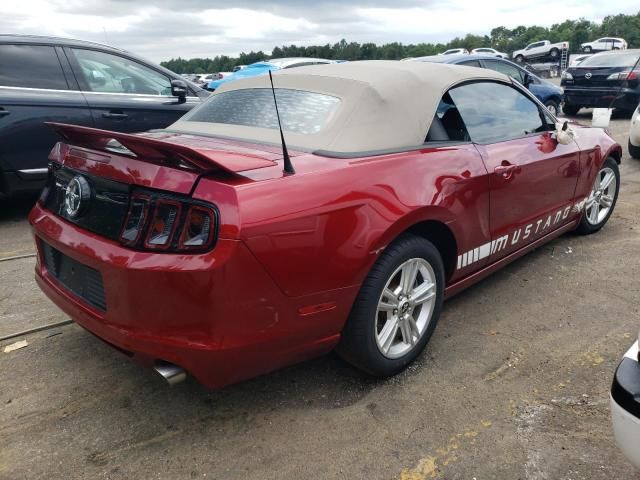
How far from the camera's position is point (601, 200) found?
452cm

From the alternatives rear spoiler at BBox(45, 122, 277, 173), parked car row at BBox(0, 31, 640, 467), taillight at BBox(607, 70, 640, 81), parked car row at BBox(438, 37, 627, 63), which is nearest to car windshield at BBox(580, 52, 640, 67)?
taillight at BBox(607, 70, 640, 81)

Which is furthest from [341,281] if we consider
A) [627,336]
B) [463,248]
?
[627,336]

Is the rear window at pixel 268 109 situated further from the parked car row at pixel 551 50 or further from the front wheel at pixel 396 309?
the parked car row at pixel 551 50

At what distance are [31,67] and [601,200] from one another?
16.5 feet

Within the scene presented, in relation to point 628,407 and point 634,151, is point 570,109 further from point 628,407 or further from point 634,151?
point 628,407

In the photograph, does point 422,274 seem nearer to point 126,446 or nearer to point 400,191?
point 400,191

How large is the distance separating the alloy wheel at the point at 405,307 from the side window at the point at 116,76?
3881 millimetres

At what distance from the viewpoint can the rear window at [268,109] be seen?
2.60 meters

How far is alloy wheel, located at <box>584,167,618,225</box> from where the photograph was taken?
434 cm

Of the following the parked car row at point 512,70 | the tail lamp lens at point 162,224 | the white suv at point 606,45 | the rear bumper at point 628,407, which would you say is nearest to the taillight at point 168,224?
the tail lamp lens at point 162,224

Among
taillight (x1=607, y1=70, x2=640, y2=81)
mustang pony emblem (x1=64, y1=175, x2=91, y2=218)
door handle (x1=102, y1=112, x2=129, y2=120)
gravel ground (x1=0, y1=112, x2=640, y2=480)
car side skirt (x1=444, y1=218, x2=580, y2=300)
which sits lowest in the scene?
gravel ground (x1=0, y1=112, x2=640, y2=480)

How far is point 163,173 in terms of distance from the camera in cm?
195

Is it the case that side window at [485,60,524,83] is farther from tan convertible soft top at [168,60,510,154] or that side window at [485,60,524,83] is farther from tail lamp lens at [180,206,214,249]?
tail lamp lens at [180,206,214,249]

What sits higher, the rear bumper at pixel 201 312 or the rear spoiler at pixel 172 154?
the rear spoiler at pixel 172 154
